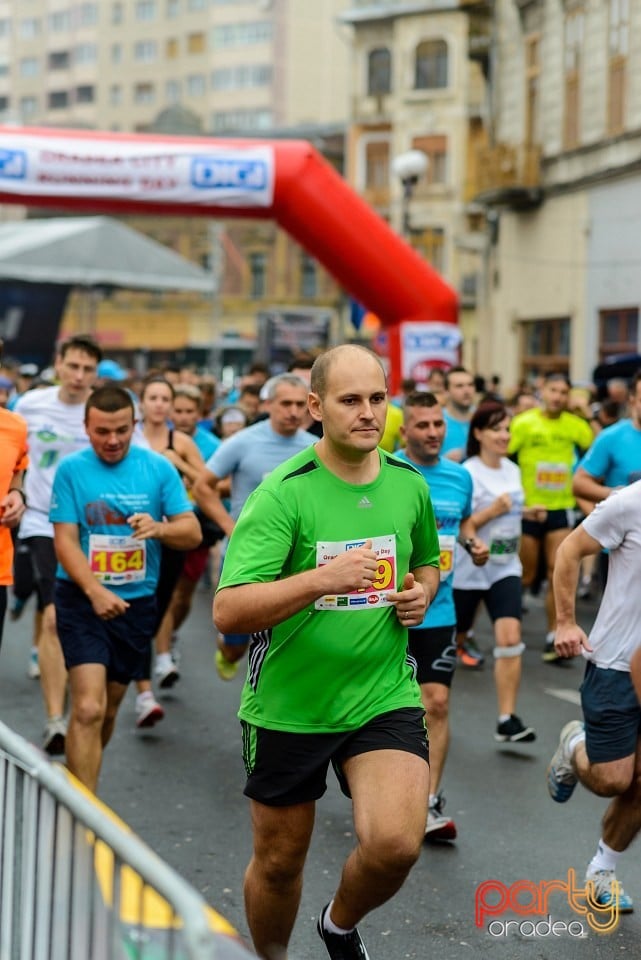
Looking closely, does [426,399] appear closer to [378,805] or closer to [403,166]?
[378,805]

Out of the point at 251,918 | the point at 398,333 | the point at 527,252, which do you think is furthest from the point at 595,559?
the point at 527,252

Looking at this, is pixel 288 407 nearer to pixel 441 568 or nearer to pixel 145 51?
pixel 441 568

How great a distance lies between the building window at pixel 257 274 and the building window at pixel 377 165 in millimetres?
13812

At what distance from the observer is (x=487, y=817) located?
21.2ft

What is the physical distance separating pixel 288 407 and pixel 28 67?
9476 centimetres

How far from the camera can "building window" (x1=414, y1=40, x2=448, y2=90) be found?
57938mm

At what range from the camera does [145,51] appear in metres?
91.1

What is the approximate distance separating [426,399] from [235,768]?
6.40ft

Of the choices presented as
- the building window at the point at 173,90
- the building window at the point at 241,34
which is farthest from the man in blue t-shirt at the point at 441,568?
the building window at the point at 173,90

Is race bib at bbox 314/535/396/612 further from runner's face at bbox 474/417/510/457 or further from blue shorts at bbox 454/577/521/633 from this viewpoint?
runner's face at bbox 474/417/510/457

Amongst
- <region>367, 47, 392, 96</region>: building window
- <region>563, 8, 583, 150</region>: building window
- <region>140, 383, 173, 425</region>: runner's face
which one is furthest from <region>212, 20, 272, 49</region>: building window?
<region>140, 383, 173, 425</region>: runner's face

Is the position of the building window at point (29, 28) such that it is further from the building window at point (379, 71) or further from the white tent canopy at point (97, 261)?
the white tent canopy at point (97, 261)

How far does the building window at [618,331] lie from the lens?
23719 millimetres

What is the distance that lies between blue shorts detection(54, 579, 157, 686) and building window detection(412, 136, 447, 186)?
179 ft
